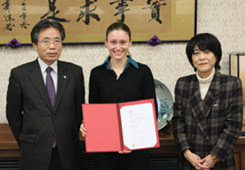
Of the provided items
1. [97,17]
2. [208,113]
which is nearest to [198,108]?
[208,113]

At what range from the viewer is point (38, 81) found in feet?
4.32

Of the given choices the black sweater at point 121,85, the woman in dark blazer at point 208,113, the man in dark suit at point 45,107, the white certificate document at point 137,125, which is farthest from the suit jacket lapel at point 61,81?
the woman in dark blazer at point 208,113

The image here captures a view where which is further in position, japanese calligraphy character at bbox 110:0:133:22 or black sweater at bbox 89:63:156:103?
japanese calligraphy character at bbox 110:0:133:22

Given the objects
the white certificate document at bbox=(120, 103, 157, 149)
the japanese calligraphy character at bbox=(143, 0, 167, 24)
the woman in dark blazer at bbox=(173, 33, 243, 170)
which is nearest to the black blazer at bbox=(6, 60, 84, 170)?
the white certificate document at bbox=(120, 103, 157, 149)

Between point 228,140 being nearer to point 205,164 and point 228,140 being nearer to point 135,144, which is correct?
point 205,164

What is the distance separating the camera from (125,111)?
4.13 feet

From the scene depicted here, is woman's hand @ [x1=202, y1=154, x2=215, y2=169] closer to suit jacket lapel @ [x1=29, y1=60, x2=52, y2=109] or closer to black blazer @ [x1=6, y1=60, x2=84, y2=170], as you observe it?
black blazer @ [x1=6, y1=60, x2=84, y2=170]

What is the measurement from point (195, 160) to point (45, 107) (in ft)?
2.69

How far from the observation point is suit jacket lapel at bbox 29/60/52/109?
1296 mm

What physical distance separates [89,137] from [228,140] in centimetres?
70

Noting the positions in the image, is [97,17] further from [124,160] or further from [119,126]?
[124,160]

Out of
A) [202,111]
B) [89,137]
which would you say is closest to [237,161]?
[202,111]

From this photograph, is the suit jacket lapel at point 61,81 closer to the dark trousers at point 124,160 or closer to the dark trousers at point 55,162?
the dark trousers at point 55,162

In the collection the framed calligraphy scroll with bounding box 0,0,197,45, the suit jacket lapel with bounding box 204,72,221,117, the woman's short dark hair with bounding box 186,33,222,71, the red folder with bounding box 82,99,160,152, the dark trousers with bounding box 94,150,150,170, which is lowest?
the dark trousers with bounding box 94,150,150,170
